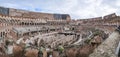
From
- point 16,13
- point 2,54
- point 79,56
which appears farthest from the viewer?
point 16,13

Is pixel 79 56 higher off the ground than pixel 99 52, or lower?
lower

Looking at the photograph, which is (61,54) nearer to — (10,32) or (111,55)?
(111,55)

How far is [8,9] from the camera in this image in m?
45.7

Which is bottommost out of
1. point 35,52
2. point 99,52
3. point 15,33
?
point 15,33

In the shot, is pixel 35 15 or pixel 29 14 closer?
pixel 29 14

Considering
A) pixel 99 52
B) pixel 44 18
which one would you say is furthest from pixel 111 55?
pixel 44 18

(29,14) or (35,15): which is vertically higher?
(29,14)

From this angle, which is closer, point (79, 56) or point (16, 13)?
point (79, 56)

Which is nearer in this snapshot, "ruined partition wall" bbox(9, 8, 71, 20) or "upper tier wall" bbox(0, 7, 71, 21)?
"upper tier wall" bbox(0, 7, 71, 21)

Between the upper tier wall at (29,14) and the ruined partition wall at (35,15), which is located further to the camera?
the ruined partition wall at (35,15)

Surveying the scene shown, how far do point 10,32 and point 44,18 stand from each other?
2878cm

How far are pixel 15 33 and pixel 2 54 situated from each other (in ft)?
58.7

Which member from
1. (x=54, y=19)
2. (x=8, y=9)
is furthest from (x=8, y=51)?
(x=54, y=19)

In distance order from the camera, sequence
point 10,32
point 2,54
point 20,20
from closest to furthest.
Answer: point 2,54, point 10,32, point 20,20
